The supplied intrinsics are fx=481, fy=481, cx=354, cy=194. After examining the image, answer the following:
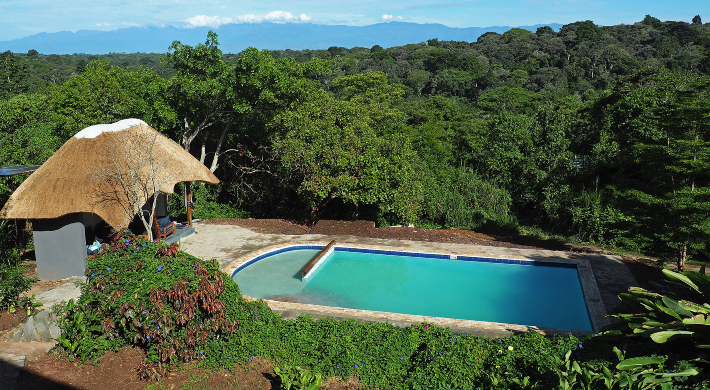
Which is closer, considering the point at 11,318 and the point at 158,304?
the point at 158,304

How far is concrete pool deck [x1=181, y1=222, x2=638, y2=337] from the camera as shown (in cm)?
786

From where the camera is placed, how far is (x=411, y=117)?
30.7 m

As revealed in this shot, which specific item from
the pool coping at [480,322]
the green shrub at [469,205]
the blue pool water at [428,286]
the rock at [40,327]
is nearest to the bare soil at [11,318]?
the rock at [40,327]

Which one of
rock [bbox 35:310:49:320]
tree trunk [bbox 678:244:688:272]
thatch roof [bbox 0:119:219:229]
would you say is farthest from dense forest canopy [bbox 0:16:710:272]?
rock [bbox 35:310:49:320]

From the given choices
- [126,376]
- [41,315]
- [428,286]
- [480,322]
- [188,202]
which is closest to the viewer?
[126,376]

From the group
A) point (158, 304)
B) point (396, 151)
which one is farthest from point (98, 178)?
point (396, 151)

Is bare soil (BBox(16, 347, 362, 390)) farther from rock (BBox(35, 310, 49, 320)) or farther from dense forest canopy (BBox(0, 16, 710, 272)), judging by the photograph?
dense forest canopy (BBox(0, 16, 710, 272))

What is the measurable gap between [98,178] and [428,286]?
707cm

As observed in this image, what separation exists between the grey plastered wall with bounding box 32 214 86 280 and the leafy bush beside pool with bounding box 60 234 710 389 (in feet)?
10.3

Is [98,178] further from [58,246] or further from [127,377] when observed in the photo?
[127,377]

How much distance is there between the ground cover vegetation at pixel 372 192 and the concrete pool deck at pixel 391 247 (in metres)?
0.85

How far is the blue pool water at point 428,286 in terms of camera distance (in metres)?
8.95

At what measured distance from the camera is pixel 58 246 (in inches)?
366

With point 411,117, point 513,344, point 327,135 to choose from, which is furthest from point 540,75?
point 513,344
